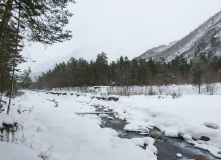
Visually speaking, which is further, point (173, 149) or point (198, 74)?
point (198, 74)

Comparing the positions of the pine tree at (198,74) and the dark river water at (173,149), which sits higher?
the pine tree at (198,74)

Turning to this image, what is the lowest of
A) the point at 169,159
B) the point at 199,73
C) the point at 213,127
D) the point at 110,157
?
the point at 169,159

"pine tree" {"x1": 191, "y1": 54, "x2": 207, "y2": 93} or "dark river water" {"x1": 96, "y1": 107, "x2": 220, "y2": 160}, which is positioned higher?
"pine tree" {"x1": 191, "y1": 54, "x2": 207, "y2": 93}

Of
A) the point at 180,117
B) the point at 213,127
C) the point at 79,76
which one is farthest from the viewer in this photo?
the point at 79,76

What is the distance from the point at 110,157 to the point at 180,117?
322cm

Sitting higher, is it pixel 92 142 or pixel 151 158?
pixel 92 142

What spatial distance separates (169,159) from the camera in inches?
107

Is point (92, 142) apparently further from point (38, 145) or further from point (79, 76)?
point (79, 76)


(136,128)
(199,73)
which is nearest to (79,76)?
(199,73)

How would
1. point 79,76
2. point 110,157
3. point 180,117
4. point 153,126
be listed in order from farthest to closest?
1. point 79,76
2. point 153,126
3. point 180,117
4. point 110,157

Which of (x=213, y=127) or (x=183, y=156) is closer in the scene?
(x=183, y=156)

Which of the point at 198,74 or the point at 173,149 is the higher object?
the point at 198,74

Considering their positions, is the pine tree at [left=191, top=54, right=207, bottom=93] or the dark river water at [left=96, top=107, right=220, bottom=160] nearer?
the dark river water at [left=96, top=107, right=220, bottom=160]

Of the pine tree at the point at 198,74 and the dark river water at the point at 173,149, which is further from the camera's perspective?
the pine tree at the point at 198,74
